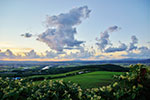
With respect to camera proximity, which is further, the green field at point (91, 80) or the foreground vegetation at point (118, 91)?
the green field at point (91, 80)

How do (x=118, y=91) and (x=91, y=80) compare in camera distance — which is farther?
(x=91, y=80)

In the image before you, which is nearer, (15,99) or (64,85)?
(15,99)

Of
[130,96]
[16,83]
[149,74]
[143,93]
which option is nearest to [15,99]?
[16,83]

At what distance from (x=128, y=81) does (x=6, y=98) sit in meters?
4.28

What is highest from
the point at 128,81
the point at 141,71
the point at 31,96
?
the point at 141,71

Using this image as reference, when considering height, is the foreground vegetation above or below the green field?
above

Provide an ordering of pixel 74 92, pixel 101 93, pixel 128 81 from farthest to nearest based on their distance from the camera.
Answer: pixel 74 92
pixel 101 93
pixel 128 81

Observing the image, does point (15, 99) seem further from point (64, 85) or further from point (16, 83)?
point (64, 85)

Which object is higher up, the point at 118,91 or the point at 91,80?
the point at 118,91

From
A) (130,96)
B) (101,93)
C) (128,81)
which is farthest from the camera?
(101,93)

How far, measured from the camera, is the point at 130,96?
4293mm

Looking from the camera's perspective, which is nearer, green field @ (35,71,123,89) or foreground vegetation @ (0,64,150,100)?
foreground vegetation @ (0,64,150,100)

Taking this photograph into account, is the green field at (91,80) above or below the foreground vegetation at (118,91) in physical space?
below

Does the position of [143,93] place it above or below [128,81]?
below
